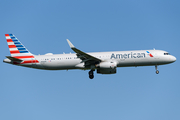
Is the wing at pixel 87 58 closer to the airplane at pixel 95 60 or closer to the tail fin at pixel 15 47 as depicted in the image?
the airplane at pixel 95 60

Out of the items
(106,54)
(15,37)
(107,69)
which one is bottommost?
(107,69)

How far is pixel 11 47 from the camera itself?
47.5 m

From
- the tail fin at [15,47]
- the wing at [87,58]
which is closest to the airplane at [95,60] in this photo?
the wing at [87,58]

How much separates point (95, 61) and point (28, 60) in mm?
11930

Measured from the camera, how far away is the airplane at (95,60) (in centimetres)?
4328

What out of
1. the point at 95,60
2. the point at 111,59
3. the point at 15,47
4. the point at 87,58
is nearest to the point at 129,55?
the point at 111,59

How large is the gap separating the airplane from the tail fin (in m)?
0.21

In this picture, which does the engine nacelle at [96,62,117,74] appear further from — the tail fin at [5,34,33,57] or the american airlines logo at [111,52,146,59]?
the tail fin at [5,34,33,57]

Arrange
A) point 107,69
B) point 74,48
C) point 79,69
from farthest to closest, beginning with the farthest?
point 79,69
point 107,69
point 74,48

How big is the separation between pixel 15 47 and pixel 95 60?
1536cm

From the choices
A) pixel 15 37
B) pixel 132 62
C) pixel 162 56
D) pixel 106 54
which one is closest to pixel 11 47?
pixel 15 37

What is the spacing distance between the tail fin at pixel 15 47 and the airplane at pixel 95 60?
0.68 feet

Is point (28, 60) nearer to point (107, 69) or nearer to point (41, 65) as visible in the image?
point (41, 65)

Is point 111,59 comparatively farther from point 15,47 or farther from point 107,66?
point 15,47
